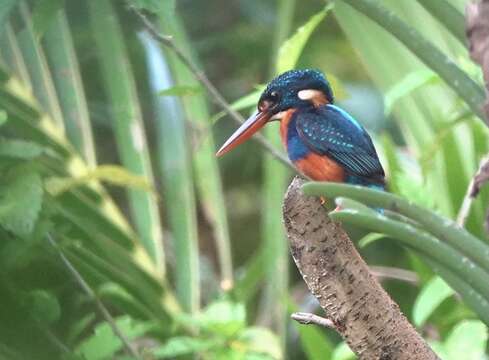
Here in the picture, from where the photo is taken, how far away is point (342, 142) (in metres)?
0.98

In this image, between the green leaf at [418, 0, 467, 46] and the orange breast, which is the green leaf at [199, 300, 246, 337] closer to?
the orange breast

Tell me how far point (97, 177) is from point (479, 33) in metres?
0.95

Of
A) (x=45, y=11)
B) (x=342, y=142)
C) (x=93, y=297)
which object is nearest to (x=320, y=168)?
(x=342, y=142)

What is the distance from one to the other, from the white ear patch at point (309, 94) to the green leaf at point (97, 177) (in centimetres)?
67

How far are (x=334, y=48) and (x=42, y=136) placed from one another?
1242 mm

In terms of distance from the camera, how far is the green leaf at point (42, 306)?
1328 mm

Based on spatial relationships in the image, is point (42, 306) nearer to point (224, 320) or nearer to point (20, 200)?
point (20, 200)

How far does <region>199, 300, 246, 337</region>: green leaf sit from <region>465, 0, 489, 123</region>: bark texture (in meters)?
0.73

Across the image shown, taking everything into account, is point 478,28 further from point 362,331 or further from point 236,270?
point 236,270

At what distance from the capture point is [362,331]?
3.18ft

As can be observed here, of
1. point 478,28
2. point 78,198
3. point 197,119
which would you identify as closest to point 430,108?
point 197,119

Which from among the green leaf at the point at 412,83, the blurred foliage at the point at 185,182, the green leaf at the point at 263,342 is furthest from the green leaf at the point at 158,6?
the green leaf at the point at 263,342

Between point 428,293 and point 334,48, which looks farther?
point 334,48

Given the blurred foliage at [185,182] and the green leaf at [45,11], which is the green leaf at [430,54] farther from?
the green leaf at [45,11]
